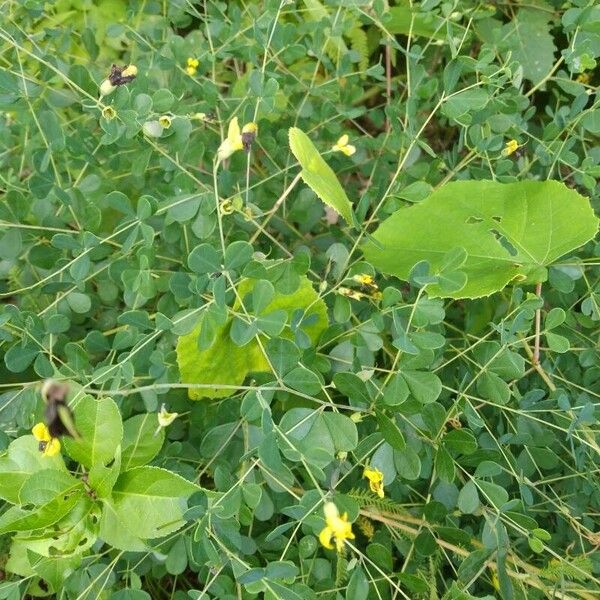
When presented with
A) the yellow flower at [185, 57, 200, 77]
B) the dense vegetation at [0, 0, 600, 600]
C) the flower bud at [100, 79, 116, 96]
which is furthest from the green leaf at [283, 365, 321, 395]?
the yellow flower at [185, 57, 200, 77]

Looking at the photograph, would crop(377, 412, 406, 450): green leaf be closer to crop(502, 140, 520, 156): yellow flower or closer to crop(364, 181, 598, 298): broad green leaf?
crop(364, 181, 598, 298): broad green leaf

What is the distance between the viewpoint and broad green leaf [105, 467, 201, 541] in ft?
3.65

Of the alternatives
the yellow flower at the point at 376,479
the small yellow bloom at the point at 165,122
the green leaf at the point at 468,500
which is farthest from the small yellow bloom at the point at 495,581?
the small yellow bloom at the point at 165,122

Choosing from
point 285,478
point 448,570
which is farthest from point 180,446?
point 448,570

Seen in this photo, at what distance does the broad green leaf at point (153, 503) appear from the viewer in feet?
3.65

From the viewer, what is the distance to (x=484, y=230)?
1.33 meters

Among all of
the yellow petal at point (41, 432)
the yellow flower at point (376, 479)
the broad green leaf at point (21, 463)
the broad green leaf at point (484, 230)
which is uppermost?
the broad green leaf at point (484, 230)

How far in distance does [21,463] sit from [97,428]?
0.46 feet

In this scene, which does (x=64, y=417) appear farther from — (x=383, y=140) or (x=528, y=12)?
(x=528, y=12)

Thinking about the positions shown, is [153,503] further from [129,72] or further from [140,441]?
[129,72]

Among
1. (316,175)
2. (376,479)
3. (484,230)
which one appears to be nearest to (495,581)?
(376,479)

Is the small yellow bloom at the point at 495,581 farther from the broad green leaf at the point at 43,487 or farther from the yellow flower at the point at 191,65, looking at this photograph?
the yellow flower at the point at 191,65

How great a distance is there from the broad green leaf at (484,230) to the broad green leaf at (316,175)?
0.37 ft

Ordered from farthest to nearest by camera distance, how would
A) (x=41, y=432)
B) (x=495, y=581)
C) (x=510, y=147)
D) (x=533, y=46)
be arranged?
(x=533, y=46) → (x=510, y=147) → (x=495, y=581) → (x=41, y=432)
